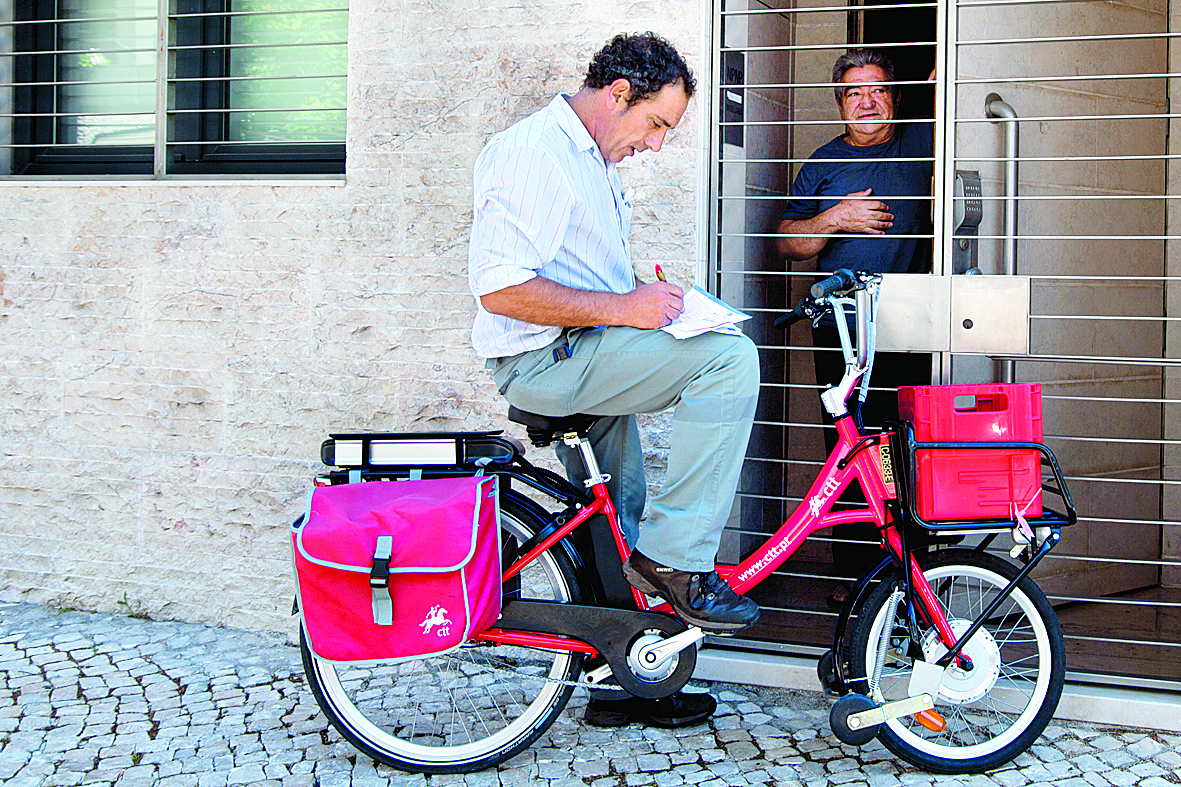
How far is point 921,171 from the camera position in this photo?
4.28 meters

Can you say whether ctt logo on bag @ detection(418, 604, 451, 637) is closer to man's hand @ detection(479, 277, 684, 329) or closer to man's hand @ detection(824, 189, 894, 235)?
man's hand @ detection(479, 277, 684, 329)

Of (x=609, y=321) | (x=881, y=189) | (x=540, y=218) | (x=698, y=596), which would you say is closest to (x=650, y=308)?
(x=609, y=321)

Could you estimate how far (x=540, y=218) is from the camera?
9.80 feet

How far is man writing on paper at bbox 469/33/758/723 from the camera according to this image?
2.99 m

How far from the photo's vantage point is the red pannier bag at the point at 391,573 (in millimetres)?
2979

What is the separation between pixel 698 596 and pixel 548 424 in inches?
24.8

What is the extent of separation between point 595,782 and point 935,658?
1.00 meters

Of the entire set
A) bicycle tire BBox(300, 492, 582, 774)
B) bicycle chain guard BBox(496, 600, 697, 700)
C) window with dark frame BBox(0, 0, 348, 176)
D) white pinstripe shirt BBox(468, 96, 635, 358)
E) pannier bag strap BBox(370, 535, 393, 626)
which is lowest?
bicycle tire BBox(300, 492, 582, 774)

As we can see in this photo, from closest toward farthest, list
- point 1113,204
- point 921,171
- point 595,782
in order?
point 595,782 < point 921,171 < point 1113,204

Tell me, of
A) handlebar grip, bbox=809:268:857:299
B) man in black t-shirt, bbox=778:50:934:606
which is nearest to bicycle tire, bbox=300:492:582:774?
handlebar grip, bbox=809:268:857:299

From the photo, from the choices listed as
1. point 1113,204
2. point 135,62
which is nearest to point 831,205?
point 1113,204

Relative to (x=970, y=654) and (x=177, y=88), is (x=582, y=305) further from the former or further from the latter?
(x=177, y=88)

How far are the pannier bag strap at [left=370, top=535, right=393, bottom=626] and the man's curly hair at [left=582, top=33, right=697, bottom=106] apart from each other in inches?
53.2

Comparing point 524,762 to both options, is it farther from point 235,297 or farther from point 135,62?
point 135,62
